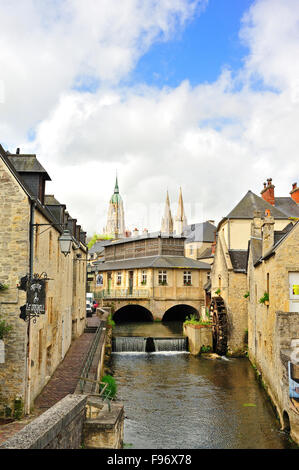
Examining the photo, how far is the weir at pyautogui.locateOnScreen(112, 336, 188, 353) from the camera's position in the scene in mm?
25719

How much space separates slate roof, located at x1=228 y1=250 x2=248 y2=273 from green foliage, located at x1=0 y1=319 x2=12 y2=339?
16.7m

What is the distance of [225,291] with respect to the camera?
24969mm

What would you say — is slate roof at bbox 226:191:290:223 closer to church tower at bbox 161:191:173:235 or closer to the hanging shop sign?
the hanging shop sign

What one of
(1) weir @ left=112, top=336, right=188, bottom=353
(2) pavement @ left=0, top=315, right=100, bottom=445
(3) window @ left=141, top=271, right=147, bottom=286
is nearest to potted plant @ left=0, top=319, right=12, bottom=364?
(2) pavement @ left=0, top=315, right=100, bottom=445

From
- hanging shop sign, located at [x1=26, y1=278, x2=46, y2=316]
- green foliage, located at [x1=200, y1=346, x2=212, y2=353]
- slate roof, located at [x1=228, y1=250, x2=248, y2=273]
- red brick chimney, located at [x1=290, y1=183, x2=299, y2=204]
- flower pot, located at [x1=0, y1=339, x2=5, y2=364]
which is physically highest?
red brick chimney, located at [x1=290, y1=183, x2=299, y2=204]

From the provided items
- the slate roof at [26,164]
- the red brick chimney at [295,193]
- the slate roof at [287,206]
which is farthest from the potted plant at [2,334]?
the red brick chimney at [295,193]

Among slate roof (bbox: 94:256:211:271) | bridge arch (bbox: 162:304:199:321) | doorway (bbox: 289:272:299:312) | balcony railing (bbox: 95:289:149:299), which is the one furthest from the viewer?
bridge arch (bbox: 162:304:199:321)

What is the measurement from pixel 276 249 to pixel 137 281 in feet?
91.1

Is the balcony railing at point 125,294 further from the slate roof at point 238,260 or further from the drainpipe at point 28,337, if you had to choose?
the drainpipe at point 28,337

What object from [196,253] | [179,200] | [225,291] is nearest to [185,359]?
[225,291]

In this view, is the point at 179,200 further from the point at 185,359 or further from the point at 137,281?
the point at 185,359

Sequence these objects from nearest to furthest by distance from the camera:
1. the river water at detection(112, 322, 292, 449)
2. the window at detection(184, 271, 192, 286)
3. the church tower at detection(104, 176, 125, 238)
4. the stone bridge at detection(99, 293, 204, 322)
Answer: the river water at detection(112, 322, 292, 449) → the stone bridge at detection(99, 293, 204, 322) → the window at detection(184, 271, 192, 286) → the church tower at detection(104, 176, 125, 238)

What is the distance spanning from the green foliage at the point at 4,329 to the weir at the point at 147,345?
54.1 feet

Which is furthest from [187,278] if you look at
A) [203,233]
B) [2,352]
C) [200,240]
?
[2,352]
